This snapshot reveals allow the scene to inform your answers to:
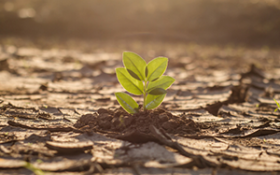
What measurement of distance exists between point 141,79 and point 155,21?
8598mm

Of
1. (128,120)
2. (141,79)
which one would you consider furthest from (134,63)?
(128,120)

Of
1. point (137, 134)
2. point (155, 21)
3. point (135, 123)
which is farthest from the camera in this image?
point (155, 21)

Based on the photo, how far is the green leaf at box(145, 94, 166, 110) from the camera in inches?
59.5

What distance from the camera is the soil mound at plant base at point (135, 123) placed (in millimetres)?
1441

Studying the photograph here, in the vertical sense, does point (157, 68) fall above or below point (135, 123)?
above

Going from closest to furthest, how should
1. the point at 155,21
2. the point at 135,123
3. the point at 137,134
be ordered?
the point at 137,134 < the point at 135,123 < the point at 155,21

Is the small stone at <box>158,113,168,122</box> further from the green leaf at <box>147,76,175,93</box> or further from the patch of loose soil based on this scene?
the green leaf at <box>147,76,175,93</box>

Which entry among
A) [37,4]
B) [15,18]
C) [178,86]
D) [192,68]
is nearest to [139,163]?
[178,86]

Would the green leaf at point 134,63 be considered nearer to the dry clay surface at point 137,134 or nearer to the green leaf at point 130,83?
the green leaf at point 130,83

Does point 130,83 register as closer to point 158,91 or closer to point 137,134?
point 158,91

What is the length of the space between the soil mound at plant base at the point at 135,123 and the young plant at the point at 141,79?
6 cm

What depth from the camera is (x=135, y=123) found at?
146cm

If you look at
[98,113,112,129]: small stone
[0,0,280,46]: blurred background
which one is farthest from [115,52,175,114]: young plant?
[0,0,280,46]: blurred background

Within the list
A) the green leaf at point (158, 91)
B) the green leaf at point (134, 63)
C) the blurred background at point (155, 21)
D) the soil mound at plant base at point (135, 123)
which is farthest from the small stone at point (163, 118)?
the blurred background at point (155, 21)
